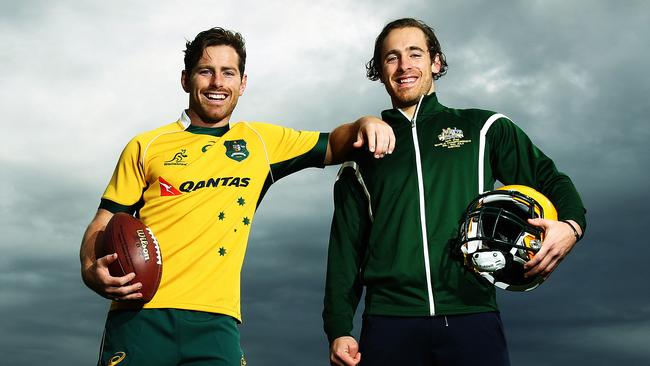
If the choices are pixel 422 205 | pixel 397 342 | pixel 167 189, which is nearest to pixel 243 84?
pixel 167 189

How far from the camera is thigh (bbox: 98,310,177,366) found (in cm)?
458

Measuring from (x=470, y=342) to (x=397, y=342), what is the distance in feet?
1.43

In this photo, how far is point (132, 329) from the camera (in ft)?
15.4

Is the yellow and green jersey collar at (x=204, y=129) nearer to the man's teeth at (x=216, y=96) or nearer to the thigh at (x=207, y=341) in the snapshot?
the man's teeth at (x=216, y=96)

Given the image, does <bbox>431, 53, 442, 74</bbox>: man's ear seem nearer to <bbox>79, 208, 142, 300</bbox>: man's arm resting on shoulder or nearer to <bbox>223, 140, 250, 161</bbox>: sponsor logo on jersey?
<bbox>223, 140, 250, 161</bbox>: sponsor logo on jersey

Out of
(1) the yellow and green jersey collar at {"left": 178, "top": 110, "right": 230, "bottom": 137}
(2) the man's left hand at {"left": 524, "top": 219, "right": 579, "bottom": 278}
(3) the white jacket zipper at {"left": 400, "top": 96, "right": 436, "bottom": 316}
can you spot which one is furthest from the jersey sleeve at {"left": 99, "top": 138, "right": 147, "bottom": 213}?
(2) the man's left hand at {"left": 524, "top": 219, "right": 579, "bottom": 278}

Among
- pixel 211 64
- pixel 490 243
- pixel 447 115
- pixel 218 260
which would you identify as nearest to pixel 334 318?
pixel 218 260

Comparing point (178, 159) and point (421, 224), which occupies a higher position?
point (178, 159)

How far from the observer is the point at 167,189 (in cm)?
505

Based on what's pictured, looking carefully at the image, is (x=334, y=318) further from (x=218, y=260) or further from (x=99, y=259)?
(x=99, y=259)

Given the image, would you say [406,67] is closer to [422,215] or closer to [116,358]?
[422,215]

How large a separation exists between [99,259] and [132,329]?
0.53 meters

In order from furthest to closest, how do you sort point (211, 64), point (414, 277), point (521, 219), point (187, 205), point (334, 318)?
point (211, 64) < point (187, 205) < point (334, 318) < point (414, 277) < point (521, 219)

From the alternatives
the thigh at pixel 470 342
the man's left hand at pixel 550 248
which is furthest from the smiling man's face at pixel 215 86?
the man's left hand at pixel 550 248
